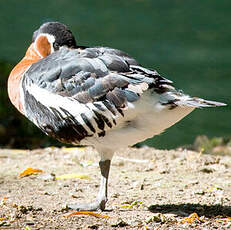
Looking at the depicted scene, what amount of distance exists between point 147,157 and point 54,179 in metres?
1.15

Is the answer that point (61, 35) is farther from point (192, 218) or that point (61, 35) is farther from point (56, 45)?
point (192, 218)

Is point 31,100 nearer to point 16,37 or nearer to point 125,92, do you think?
point 125,92

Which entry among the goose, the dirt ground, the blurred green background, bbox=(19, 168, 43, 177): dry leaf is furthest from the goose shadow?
the blurred green background

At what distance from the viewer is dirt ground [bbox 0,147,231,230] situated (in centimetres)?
368

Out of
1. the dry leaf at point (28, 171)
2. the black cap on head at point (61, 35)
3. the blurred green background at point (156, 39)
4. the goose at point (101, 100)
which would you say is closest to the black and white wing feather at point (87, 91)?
the goose at point (101, 100)

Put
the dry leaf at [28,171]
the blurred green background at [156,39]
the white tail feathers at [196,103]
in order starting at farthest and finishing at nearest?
the blurred green background at [156,39], the dry leaf at [28,171], the white tail feathers at [196,103]

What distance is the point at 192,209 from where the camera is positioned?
4062 mm

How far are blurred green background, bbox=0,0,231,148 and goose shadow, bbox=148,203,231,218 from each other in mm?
3235

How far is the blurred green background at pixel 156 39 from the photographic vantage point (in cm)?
757

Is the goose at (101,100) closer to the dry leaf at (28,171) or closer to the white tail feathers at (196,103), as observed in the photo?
the white tail feathers at (196,103)

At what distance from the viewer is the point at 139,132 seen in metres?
3.75

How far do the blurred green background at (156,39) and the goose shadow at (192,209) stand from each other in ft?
10.6

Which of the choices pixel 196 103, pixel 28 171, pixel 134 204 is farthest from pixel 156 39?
pixel 196 103

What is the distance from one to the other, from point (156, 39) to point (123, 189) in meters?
3.96
